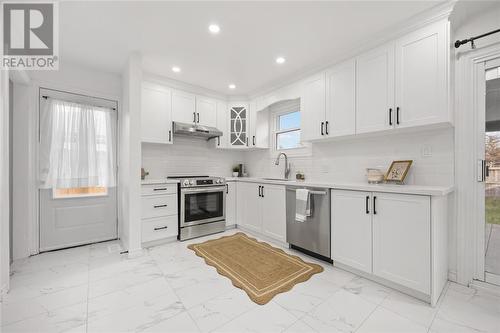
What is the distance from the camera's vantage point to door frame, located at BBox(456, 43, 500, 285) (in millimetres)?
2100

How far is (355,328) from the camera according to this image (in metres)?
1.55

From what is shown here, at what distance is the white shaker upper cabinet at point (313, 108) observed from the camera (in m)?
2.98

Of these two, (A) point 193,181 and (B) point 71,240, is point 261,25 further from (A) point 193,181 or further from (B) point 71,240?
(B) point 71,240

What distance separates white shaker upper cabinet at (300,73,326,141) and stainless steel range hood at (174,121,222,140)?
1562 millimetres

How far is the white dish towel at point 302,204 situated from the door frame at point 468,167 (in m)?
1.45

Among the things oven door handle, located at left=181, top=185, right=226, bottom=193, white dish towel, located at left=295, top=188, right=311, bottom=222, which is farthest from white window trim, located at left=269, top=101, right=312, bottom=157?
oven door handle, located at left=181, top=185, right=226, bottom=193

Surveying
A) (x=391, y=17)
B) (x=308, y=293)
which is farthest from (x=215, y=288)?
(x=391, y=17)

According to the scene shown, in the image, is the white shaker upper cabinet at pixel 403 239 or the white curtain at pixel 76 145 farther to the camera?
the white curtain at pixel 76 145

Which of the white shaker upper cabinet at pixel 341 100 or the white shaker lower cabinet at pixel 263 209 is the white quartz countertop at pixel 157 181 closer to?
the white shaker lower cabinet at pixel 263 209

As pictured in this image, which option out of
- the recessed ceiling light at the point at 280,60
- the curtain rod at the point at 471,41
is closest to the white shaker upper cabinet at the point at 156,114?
the recessed ceiling light at the point at 280,60

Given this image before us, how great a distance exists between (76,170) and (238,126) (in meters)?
2.70

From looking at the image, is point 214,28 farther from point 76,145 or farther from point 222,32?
point 76,145

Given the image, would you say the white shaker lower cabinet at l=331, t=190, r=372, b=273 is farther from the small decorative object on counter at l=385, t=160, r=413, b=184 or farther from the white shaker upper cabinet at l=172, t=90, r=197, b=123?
the white shaker upper cabinet at l=172, t=90, r=197, b=123

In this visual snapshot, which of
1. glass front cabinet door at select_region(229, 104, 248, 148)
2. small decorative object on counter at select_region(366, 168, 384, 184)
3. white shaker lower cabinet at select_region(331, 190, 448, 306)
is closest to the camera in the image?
white shaker lower cabinet at select_region(331, 190, 448, 306)
